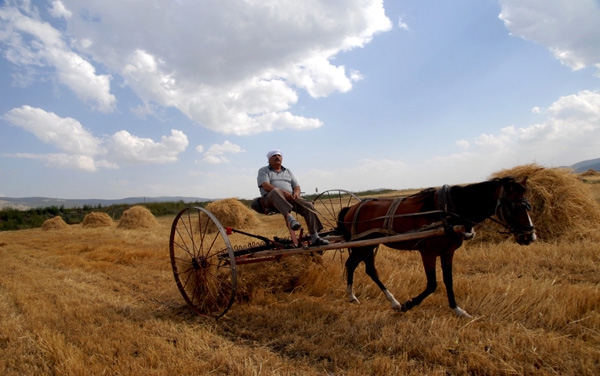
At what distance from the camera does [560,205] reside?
772cm

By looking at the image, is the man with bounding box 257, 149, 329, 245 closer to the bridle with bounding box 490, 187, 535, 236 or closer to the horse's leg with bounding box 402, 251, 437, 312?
the horse's leg with bounding box 402, 251, 437, 312

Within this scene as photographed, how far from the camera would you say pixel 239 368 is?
9.78 feet

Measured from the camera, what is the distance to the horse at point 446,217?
11.4 ft

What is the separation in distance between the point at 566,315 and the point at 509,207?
121 cm

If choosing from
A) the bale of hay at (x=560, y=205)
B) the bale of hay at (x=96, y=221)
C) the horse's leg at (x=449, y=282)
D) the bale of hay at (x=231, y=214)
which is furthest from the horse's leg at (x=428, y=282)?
the bale of hay at (x=96, y=221)

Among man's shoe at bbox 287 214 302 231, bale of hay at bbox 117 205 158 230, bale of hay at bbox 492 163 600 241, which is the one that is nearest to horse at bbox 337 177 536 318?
man's shoe at bbox 287 214 302 231

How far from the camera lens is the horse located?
11.4 ft

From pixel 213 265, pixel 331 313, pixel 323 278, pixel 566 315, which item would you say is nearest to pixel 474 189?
pixel 566 315

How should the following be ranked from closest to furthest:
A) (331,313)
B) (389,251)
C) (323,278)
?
(331,313) < (323,278) < (389,251)

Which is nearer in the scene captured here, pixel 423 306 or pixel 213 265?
pixel 423 306

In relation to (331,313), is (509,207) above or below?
→ above

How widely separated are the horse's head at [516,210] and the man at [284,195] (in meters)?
1.95

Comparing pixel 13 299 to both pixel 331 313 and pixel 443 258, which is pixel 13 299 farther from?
pixel 443 258

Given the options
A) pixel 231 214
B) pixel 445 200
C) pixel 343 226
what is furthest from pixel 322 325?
pixel 231 214
